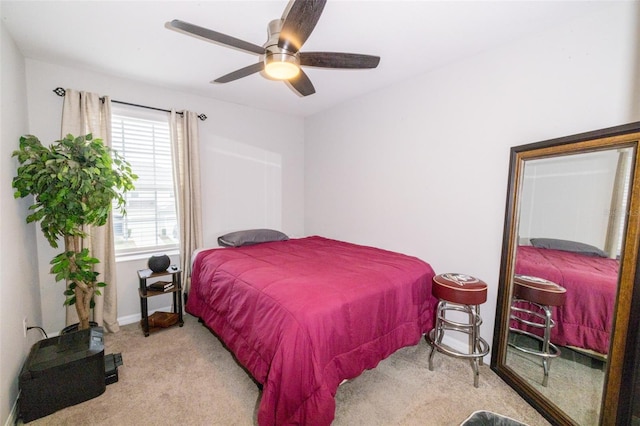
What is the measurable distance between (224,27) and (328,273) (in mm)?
1966

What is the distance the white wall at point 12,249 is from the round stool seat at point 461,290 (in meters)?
2.80

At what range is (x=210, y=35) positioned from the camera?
1502mm

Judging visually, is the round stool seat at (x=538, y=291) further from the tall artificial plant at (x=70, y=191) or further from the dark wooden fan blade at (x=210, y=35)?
the tall artificial plant at (x=70, y=191)

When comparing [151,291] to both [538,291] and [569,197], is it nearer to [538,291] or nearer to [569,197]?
[538,291]

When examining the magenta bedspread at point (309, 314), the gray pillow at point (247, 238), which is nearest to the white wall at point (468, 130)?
the magenta bedspread at point (309, 314)

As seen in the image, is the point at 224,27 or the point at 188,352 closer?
the point at 224,27

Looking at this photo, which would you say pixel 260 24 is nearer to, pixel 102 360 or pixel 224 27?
pixel 224 27

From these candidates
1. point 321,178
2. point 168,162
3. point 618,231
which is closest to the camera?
point 618,231

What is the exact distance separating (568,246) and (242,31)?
105 inches

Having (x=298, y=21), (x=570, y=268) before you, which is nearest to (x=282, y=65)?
(x=298, y=21)

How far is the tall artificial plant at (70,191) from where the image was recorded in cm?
187

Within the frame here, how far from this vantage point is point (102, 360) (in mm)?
1858

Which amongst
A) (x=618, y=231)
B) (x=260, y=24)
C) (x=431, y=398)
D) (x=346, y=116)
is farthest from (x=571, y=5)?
(x=431, y=398)

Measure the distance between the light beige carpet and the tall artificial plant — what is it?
2.34 ft
